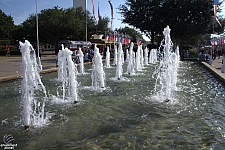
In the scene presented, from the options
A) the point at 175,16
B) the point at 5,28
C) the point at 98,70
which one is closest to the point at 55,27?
the point at 5,28

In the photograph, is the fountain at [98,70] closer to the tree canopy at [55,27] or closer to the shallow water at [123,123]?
the shallow water at [123,123]

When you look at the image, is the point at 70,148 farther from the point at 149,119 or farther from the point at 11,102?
the point at 11,102

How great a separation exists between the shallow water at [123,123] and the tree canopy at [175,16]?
2677 centimetres

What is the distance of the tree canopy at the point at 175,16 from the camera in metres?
32.8

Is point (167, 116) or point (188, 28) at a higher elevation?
point (188, 28)

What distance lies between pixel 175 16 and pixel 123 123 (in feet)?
102

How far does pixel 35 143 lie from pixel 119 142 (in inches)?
58.6

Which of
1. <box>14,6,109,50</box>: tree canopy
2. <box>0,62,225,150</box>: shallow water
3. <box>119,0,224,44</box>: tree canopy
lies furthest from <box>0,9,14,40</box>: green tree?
<box>0,62,225,150</box>: shallow water

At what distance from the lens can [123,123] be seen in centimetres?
527

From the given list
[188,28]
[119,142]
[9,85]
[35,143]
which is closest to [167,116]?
[119,142]

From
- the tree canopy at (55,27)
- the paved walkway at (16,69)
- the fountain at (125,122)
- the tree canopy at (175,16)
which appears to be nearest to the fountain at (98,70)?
the fountain at (125,122)

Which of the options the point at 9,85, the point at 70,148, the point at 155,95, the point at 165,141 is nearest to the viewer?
the point at 70,148

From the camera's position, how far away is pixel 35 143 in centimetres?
422

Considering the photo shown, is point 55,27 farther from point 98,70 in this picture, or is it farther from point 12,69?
point 98,70
